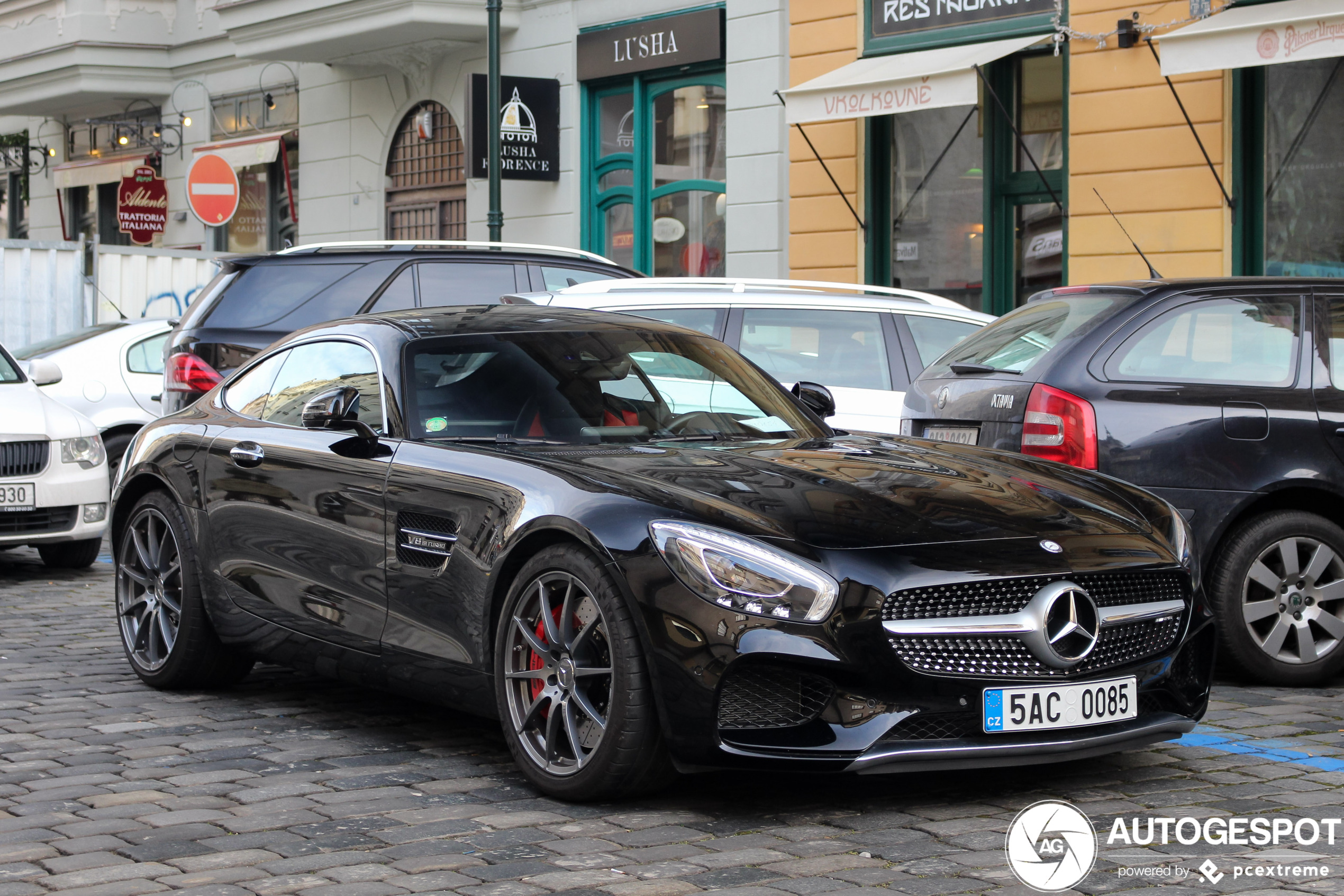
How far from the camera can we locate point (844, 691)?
15.0 ft

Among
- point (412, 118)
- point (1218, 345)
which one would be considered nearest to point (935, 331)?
point (1218, 345)

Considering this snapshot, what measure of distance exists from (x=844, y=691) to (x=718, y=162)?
1555 centimetres

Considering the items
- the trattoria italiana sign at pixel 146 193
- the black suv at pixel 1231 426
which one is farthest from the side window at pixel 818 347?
the trattoria italiana sign at pixel 146 193

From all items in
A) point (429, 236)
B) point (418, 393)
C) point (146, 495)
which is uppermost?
point (429, 236)

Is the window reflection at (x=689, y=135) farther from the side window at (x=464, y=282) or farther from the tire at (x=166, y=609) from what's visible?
the tire at (x=166, y=609)

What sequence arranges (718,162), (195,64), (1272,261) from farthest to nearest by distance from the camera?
1. (195,64)
2. (718,162)
3. (1272,261)

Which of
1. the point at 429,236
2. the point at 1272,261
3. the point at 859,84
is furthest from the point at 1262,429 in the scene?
the point at 429,236

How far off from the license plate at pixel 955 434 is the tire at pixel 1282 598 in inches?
43.0

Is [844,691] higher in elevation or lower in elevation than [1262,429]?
lower

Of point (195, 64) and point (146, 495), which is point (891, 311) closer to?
point (146, 495)

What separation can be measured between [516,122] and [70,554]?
427 inches

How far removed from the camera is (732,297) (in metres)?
10.3

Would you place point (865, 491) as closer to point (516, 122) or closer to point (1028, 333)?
point (1028, 333)

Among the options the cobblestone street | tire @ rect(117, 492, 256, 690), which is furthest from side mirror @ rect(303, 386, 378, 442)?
tire @ rect(117, 492, 256, 690)
